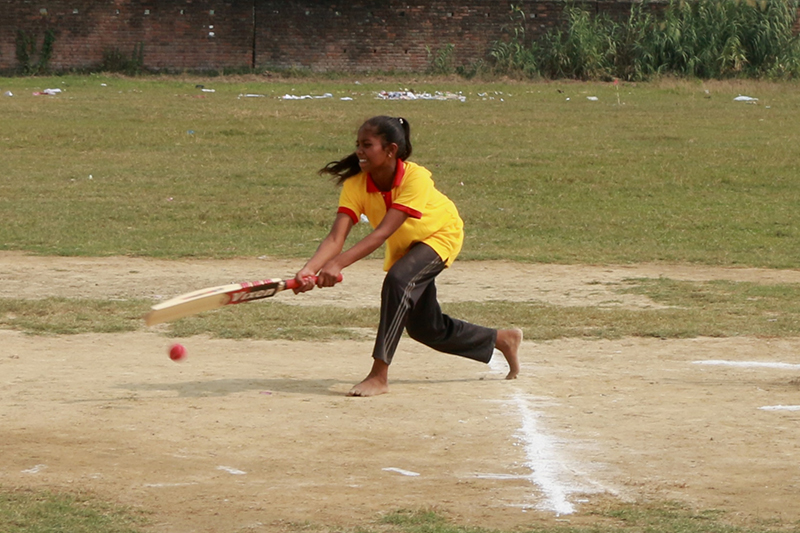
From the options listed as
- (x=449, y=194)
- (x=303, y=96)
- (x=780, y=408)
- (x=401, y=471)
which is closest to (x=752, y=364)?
(x=780, y=408)

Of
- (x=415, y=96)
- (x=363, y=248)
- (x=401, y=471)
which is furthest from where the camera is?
(x=415, y=96)

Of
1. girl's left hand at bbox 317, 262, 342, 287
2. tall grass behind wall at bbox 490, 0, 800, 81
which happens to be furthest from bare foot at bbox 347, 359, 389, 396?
tall grass behind wall at bbox 490, 0, 800, 81

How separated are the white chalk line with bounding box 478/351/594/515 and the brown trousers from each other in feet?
2.12

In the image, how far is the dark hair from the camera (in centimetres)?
617

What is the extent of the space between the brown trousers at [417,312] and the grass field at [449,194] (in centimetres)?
165

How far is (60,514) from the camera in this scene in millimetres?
4438

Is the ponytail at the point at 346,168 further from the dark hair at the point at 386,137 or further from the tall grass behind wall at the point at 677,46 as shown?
the tall grass behind wall at the point at 677,46

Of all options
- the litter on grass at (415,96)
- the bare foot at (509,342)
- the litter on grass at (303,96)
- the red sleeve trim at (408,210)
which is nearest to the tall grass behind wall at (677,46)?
the litter on grass at (415,96)

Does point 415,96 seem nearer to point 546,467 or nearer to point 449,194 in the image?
point 449,194

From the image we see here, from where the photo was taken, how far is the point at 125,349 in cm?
762

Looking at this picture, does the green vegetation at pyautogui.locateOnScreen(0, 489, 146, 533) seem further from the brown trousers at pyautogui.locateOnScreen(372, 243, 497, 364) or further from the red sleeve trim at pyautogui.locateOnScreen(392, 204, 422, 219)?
the red sleeve trim at pyautogui.locateOnScreen(392, 204, 422, 219)

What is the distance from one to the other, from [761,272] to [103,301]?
5991 mm

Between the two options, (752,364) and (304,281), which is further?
(752,364)

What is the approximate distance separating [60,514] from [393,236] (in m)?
2.57
